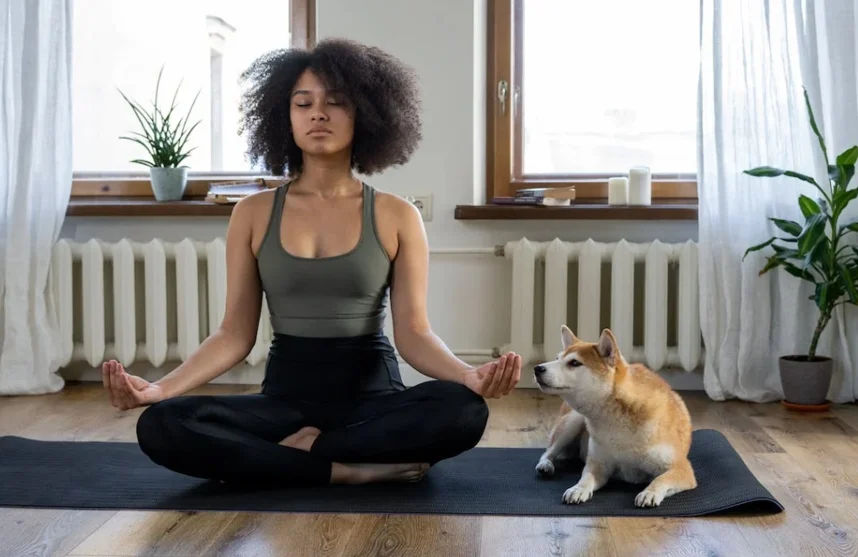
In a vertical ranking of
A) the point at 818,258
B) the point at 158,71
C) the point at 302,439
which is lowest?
the point at 302,439

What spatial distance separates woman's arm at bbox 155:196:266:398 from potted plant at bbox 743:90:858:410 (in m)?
1.66

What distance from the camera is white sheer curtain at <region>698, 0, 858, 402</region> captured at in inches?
132

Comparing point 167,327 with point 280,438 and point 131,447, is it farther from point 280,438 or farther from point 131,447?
point 280,438

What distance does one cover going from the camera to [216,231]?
12.4 feet

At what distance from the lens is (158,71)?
3.93 metres

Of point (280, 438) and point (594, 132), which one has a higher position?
point (594, 132)

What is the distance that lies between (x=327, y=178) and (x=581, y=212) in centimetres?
139

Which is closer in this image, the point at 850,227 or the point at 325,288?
the point at 325,288

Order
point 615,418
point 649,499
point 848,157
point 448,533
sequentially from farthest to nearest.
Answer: point 848,157 < point 615,418 < point 649,499 < point 448,533

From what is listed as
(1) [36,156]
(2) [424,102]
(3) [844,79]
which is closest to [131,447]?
(1) [36,156]

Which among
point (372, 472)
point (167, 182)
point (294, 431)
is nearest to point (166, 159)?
point (167, 182)

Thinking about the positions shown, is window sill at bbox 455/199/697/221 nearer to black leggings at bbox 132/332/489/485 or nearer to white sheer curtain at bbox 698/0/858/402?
white sheer curtain at bbox 698/0/858/402

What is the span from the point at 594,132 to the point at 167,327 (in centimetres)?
167

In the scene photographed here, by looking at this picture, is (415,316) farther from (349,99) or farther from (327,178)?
(349,99)
